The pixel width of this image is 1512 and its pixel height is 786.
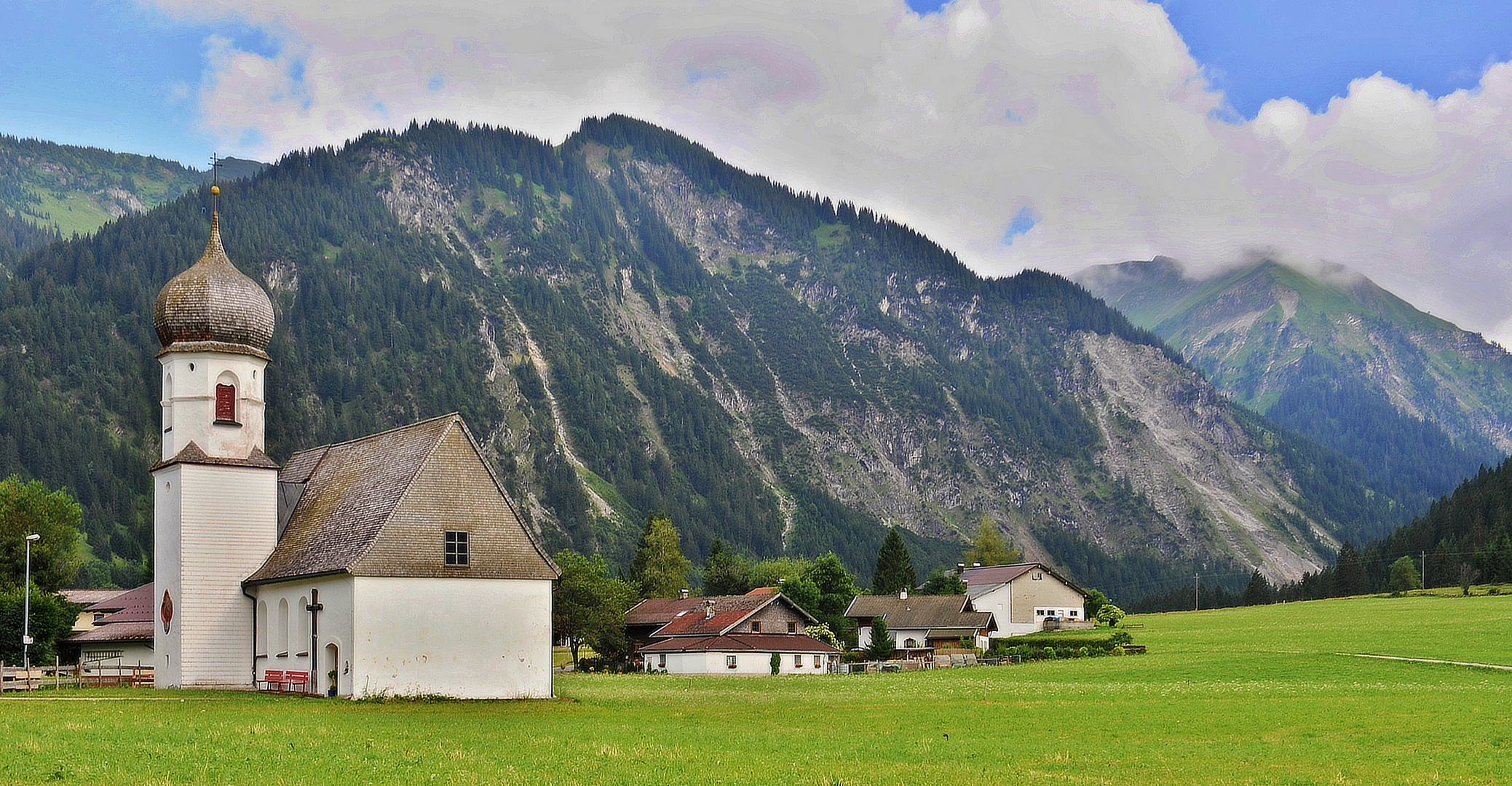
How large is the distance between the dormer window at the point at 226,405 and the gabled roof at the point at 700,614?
46.5 m

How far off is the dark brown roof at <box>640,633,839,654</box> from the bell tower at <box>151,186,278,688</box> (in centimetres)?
4394

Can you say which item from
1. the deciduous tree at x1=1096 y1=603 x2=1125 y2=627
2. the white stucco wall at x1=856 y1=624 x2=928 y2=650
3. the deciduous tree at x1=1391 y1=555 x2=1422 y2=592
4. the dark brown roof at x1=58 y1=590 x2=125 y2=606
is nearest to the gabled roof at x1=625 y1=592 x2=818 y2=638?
the white stucco wall at x1=856 y1=624 x2=928 y2=650

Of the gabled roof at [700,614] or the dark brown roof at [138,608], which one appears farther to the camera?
the gabled roof at [700,614]

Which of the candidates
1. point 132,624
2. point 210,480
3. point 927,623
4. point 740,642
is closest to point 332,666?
point 210,480

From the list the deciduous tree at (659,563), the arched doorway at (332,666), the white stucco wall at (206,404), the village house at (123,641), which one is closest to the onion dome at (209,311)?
the white stucco wall at (206,404)

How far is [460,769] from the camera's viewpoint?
88.0ft

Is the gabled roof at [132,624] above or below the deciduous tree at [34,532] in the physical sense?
below

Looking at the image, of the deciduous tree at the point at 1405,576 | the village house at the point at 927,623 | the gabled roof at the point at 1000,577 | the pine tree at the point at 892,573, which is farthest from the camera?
the deciduous tree at the point at 1405,576

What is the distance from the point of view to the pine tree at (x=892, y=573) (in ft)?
466

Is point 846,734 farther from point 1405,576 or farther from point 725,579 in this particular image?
point 1405,576

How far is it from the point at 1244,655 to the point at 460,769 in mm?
57472

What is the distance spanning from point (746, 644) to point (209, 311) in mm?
50199

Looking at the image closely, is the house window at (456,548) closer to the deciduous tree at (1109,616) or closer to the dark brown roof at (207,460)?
the dark brown roof at (207,460)

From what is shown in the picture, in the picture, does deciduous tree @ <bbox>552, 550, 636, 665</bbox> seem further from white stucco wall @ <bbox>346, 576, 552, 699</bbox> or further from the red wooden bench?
white stucco wall @ <bbox>346, 576, 552, 699</bbox>
